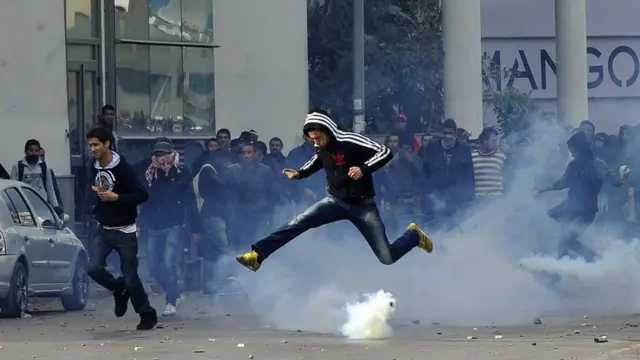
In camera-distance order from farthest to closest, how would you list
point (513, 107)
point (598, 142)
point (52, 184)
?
point (513, 107), point (598, 142), point (52, 184)

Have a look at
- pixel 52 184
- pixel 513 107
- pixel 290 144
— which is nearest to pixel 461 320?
pixel 52 184

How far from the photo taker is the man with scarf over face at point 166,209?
15164mm

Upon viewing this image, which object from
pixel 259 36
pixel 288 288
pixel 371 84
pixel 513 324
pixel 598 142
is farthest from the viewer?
pixel 371 84

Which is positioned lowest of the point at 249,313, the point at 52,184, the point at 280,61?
the point at 249,313

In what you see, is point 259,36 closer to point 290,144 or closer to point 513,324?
point 290,144

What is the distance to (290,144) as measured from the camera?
2550cm

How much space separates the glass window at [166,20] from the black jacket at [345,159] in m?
11.6

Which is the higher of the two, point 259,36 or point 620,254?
point 259,36

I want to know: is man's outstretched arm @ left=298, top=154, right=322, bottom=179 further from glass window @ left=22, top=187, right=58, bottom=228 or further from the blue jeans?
glass window @ left=22, top=187, right=58, bottom=228

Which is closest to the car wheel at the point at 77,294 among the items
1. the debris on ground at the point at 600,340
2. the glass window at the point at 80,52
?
the debris on ground at the point at 600,340

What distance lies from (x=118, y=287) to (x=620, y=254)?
536 centimetres

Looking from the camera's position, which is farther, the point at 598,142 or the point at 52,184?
the point at 598,142

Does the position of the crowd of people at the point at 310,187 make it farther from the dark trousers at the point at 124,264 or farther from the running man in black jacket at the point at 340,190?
the running man in black jacket at the point at 340,190

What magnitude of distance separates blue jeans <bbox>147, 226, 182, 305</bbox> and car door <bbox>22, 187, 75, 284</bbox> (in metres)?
0.94
